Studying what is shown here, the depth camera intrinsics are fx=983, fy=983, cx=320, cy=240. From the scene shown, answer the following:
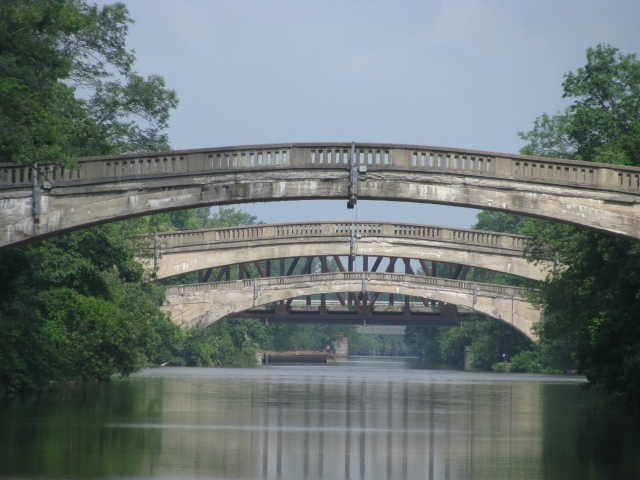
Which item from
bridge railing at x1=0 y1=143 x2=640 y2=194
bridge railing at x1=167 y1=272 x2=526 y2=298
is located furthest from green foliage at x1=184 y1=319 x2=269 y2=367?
bridge railing at x1=0 y1=143 x2=640 y2=194

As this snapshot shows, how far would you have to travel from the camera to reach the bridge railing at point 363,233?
2032 inches

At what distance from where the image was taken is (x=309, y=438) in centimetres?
1389

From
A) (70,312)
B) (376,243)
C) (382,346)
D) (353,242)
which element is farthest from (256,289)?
(382,346)

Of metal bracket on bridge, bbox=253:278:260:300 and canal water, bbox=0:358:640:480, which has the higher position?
metal bracket on bridge, bbox=253:278:260:300

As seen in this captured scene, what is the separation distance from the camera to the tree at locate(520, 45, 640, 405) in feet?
72.4

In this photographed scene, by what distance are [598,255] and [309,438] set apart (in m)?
14.5

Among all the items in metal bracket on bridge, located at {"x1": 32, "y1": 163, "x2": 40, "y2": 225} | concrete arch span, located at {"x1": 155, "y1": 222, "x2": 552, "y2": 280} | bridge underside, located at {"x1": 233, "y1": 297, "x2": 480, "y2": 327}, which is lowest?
bridge underside, located at {"x1": 233, "y1": 297, "x2": 480, "y2": 327}

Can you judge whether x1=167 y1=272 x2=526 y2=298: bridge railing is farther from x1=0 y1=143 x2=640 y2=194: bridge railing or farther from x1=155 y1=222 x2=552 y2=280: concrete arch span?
x1=0 y1=143 x2=640 y2=194: bridge railing

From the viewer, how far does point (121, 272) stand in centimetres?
3128

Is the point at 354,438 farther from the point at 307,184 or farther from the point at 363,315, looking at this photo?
the point at 363,315

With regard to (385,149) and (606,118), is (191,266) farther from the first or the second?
(385,149)

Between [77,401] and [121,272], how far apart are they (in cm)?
1025

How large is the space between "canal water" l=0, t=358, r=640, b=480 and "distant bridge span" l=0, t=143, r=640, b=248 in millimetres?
4119

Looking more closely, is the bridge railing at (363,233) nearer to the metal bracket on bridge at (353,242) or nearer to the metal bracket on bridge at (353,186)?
the metal bracket on bridge at (353,242)
